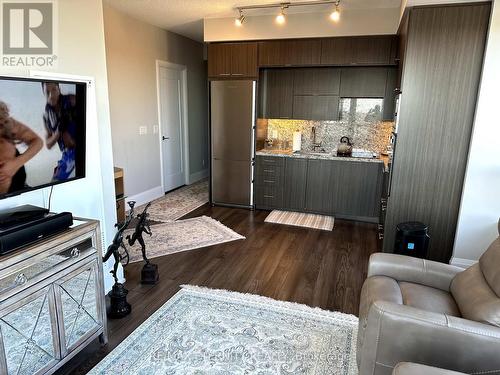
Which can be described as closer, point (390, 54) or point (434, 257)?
point (434, 257)

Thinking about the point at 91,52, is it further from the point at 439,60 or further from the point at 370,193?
the point at 370,193

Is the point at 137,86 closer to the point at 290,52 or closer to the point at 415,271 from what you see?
the point at 290,52

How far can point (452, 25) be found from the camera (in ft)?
9.98

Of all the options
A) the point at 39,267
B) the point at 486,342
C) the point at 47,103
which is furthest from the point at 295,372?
the point at 47,103

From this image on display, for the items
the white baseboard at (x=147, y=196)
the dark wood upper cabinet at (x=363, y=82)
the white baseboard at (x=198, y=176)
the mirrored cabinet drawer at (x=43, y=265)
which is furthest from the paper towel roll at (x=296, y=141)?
the mirrored cabinet drawer at (x=43, y=265)

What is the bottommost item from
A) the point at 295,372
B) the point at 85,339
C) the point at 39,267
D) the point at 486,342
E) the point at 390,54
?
the point at 295,372

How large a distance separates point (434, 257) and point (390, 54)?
98.1 inches

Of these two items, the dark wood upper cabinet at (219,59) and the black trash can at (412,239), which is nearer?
the black trash can at (412,239)

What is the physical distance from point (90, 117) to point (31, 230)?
110 cm

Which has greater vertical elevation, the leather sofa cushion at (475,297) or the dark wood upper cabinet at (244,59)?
the dark wood upper cabinet at (244,59)

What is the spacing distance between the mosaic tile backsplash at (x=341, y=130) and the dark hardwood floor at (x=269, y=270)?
4.32 feet

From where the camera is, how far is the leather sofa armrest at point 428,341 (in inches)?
61.5

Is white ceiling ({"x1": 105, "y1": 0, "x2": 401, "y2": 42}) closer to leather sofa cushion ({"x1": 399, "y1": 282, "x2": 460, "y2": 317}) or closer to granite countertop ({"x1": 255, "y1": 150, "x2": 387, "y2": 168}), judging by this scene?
granite countertop ({"x1": 255, "y1": 150, "x2": 387, "y2": 168})

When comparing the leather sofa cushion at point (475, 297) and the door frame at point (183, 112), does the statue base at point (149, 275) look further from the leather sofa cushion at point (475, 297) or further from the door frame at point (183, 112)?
the door frame at point (183, 112)
